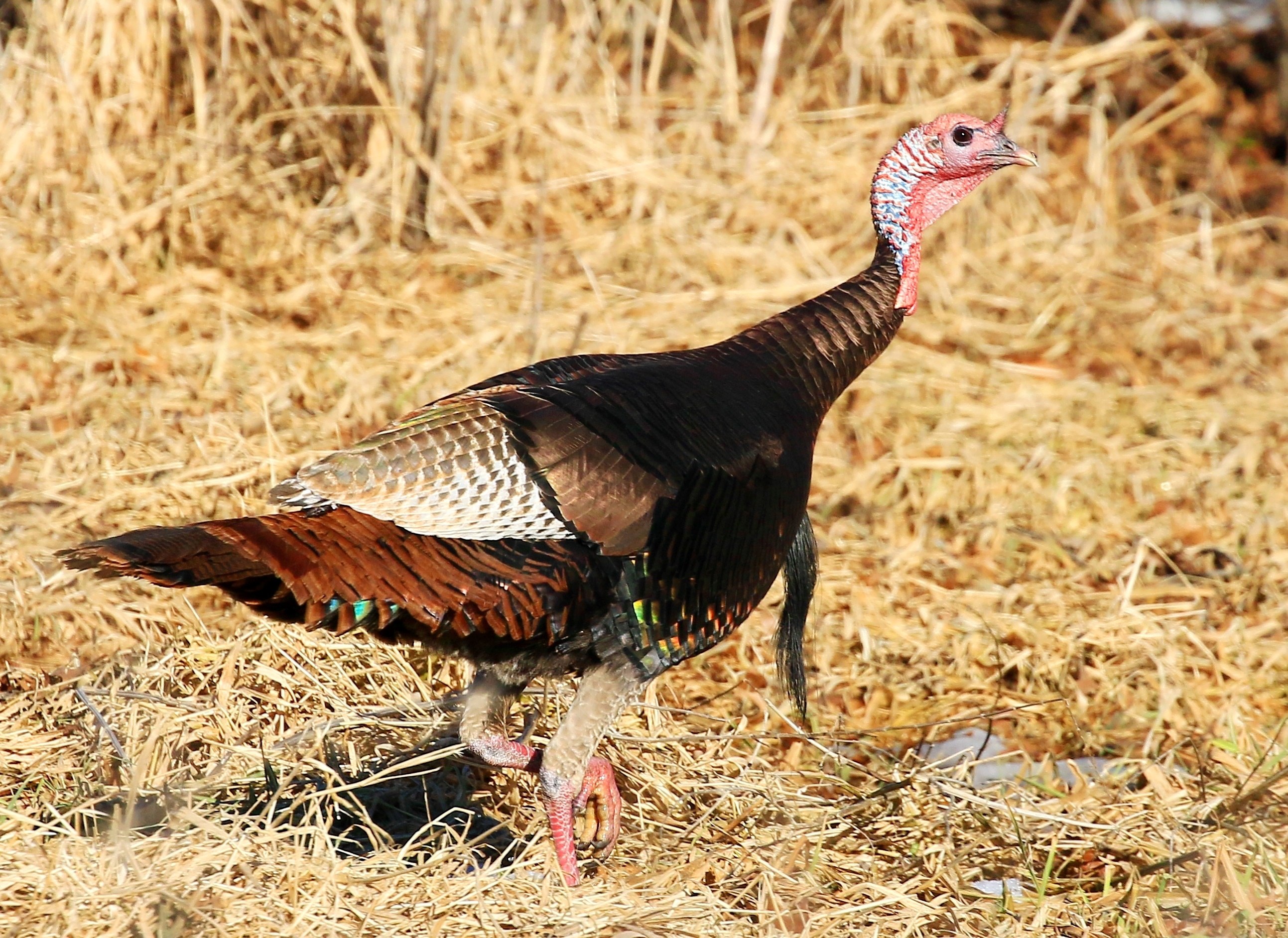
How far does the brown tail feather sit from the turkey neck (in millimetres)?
638

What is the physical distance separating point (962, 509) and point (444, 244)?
231 cm

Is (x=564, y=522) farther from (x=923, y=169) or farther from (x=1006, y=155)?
(x=1006, y=155)

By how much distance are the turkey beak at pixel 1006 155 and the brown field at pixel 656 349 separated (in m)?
1.31

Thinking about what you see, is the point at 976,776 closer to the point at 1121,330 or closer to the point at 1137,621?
the point at 1137,621

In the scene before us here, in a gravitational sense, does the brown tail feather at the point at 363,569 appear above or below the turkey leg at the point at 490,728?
above

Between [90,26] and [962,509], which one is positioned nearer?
[962,509]

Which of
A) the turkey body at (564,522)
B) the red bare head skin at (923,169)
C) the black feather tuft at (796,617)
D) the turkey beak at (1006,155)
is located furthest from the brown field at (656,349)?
the turkey beak at (1006,155)

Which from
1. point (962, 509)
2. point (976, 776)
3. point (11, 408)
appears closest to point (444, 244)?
point (11, 408)

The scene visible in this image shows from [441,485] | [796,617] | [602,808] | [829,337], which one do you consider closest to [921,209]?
[829,337]

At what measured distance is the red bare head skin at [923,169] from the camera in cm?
317


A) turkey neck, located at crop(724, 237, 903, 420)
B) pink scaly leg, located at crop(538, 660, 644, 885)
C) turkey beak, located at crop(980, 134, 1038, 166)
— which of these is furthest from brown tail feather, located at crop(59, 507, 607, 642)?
turkey beak, located at crop(980, 134, 1038, 166)

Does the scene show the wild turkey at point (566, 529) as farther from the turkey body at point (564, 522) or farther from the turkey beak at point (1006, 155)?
the turkey beak at point (1006, 155)

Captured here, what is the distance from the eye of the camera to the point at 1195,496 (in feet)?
15.2

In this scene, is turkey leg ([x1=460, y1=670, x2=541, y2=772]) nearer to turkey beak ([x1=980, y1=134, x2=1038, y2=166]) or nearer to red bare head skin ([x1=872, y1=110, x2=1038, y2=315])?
red bare head skin ([x1=872, y1=110, x2=1038, y2=315])
